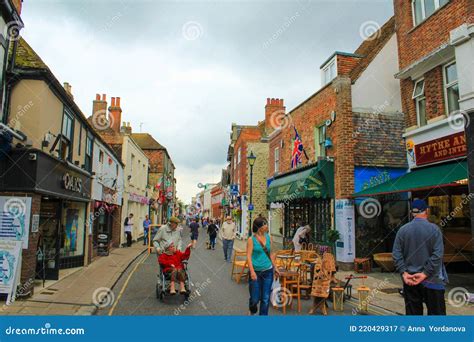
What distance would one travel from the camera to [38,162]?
8359 millimetres

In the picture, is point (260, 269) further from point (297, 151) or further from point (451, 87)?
point (297, 151)

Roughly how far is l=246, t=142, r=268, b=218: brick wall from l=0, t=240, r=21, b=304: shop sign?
24.0m

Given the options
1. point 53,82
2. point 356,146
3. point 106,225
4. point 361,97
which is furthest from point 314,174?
point 106,225

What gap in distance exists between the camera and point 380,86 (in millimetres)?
14211

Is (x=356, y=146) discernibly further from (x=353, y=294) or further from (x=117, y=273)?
(x=117, y=273)

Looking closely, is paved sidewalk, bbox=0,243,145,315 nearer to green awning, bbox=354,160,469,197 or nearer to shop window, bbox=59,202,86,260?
shop window, bbox=59,202,86,260

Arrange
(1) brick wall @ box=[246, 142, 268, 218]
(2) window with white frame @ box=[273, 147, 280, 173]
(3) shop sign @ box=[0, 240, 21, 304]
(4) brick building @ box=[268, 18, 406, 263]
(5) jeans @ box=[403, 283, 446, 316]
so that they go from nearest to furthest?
1. (5) jeans @ box=[403, 283, 446, 316]
2. (3) shop sign @ box=[0, 240, 21, 304]
3. (4) brick building @ box=[268, 18, 406, 263]
4. (2) window with white frame @ box=[273, 147, 280, 173]
5. (1) brick wall @ box=[246, 142, 268, 218]

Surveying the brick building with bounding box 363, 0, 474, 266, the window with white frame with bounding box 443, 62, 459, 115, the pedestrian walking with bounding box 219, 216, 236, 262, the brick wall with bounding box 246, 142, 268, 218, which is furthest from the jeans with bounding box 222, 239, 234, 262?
the brick wall with bounding box 246, 142, 268, 218

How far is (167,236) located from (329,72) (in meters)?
10.8

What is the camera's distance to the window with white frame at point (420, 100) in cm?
1173

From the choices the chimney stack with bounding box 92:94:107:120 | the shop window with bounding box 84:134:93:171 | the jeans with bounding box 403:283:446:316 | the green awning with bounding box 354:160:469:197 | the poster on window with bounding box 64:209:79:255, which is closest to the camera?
the jeans with bounding box 403:283:446:316

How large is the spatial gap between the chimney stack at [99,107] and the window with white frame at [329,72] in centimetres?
1398

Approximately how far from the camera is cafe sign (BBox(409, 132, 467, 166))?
9656 mm

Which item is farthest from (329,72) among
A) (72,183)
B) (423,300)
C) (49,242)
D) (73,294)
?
(73,294)
